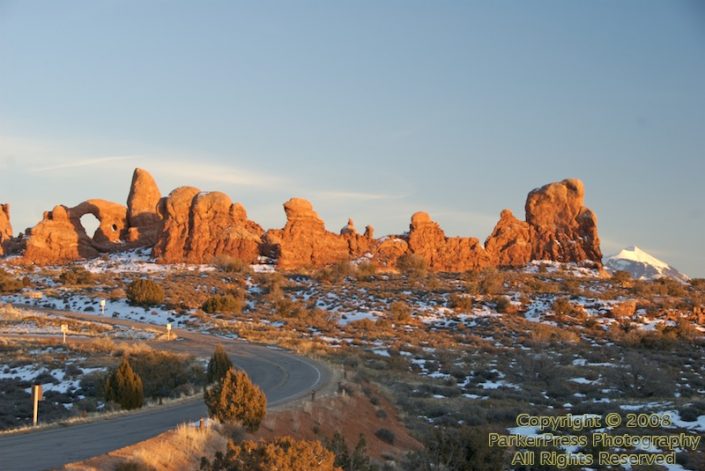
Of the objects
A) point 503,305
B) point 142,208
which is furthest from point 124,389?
point 142,208

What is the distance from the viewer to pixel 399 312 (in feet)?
176

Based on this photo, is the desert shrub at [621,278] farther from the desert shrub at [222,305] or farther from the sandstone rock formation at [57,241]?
the sandstone rock formation at [57,241]

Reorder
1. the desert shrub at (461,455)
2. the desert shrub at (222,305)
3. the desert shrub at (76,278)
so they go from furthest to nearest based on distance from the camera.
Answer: the desert shrub at (76,278) < the desert shrub at (222,305) < the desert shrub at (461,455)

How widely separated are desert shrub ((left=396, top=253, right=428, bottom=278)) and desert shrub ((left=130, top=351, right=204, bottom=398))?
4619cm

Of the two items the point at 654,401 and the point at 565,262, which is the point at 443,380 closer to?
the point at 654,401

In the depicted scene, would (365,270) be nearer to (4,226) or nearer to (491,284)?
(491,284)

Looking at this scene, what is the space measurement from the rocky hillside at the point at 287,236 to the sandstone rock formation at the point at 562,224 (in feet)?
0.38

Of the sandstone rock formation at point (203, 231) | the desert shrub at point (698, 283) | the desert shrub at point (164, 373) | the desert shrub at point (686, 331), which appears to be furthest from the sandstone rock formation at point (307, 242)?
the desert shrub at point (164, 373)

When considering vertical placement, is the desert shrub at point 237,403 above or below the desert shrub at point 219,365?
above

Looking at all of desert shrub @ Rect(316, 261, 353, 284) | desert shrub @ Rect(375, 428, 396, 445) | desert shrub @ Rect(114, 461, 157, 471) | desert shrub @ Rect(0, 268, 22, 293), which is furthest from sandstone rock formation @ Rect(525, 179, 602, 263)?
desert shrub @ Rect(114, 461, 157, 471)

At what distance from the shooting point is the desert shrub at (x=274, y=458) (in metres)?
10.4

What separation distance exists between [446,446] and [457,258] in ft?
222

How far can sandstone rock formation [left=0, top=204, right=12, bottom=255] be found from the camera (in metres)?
84.7

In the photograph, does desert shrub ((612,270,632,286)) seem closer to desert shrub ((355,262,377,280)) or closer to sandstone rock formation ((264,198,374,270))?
desert shrub ((355,262,377,280))
